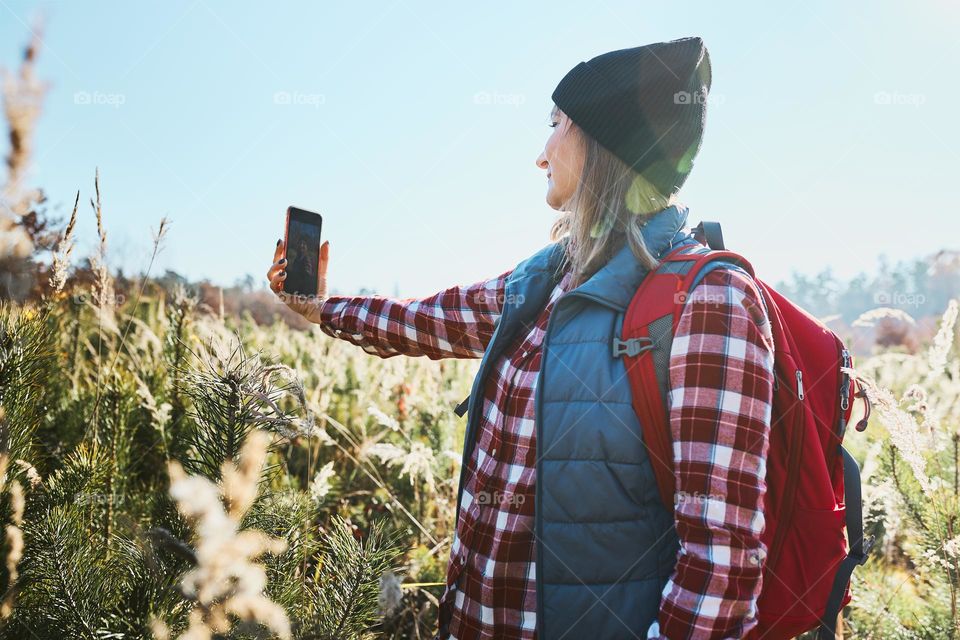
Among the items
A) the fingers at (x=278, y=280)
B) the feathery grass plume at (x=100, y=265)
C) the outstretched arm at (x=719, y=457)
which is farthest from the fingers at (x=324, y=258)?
the outstretched arm at (x=719, y=457)

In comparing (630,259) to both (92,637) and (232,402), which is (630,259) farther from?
(92,637)

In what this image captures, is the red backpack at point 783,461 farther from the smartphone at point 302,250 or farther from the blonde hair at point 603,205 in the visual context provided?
the smartphone at point 302,250

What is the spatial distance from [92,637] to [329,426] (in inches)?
111

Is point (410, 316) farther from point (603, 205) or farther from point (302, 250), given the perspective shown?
point (603, 205)

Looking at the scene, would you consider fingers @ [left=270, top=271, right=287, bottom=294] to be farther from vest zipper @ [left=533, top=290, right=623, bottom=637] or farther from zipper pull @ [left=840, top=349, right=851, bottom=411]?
zipper pull @ [left=840, top=349, right=851, bottom=411]

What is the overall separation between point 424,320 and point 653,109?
40.9 inches

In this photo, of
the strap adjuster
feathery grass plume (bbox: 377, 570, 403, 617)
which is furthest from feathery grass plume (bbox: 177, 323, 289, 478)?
the strap adjuster

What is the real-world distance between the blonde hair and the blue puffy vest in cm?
25

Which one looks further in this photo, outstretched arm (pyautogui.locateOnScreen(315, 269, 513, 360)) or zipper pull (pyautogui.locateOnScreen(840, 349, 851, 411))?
outstretched arm (pyautogui.locateOnScreen(315, 269, 513, 360))

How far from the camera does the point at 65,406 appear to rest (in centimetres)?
255

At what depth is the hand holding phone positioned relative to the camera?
219 centimetres

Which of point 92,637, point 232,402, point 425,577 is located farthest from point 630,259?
point 425,577

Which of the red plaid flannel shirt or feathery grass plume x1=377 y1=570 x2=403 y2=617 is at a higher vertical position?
the red plaid flannel shirt

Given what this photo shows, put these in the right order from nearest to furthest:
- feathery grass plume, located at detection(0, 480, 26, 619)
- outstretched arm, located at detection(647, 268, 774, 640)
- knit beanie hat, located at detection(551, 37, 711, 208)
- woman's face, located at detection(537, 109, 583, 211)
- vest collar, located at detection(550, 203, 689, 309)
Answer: feathery grass plume, located at detection(0, 480, 26, 619) → outstretched arm, located at detection(647, 268, 774, 640) → vest collar, located at detection(550, 203, 689, 309) → knit beanie hat, located at detection(551, 37, 711, 208) → woman's face, located at detection(537, 109, 583, 211)
